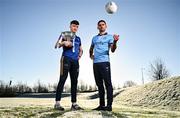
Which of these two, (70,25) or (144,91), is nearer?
(70,25)

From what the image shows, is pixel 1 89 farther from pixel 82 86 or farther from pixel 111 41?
pixel 82 86

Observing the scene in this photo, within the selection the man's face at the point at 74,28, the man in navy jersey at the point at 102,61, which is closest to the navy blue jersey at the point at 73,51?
the man's face at the point at 74,28

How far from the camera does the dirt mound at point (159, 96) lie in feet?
63.5

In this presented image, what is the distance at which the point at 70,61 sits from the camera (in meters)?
Answer: 8.12

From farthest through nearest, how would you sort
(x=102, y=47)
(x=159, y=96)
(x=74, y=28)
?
1. (x=159, y=96)
2. (x=74, y=28)
3. (x=102, y=47)

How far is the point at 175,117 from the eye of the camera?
377 inches

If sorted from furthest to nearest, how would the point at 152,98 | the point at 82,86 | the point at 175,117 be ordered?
1. the point at 82,86
2. the point at 152,98
3. the point at 175,117

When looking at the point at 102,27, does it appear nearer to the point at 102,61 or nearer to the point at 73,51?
the point at 102,61

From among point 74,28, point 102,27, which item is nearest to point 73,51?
point 74,28

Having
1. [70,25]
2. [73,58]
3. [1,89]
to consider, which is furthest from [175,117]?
[1,89]

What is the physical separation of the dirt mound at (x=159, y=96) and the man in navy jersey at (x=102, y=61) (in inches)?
453

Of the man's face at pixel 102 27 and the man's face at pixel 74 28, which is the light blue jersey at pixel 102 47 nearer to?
the man's face at pixel 102 27

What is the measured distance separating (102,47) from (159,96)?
13.8m

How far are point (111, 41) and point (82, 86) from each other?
8060cm
